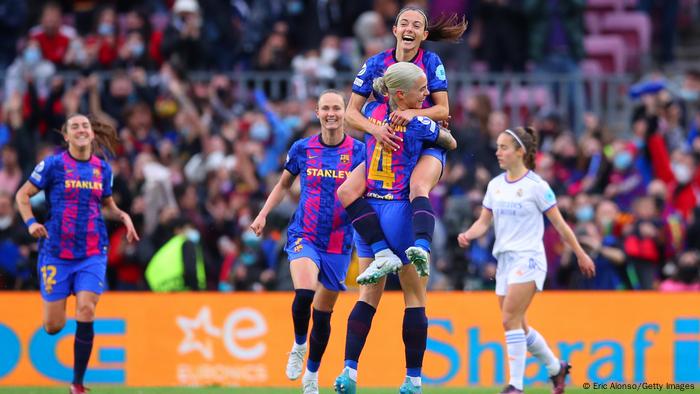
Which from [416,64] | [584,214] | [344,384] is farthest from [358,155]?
[584,214]

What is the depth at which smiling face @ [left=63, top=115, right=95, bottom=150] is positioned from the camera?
41.0 feet

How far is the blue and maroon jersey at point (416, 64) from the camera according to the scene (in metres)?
10.4

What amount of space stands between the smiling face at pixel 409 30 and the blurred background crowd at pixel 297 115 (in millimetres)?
6144

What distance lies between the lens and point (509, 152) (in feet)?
39.7

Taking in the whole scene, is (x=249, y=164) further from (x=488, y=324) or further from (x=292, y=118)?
(x=488, y=324)

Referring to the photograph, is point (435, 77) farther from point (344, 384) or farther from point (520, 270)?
point (344, 384)

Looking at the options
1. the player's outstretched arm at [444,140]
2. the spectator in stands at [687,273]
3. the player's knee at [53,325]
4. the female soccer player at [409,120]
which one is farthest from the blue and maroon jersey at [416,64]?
the spectator in stands at [687,273]

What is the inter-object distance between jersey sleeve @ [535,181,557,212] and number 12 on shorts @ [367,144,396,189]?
7.26ft

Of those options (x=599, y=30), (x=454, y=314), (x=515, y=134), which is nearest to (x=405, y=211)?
(x=515, y=134)

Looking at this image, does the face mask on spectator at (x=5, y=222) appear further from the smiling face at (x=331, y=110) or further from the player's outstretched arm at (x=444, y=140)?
the player's outstretched arm at (x=444, y=140)

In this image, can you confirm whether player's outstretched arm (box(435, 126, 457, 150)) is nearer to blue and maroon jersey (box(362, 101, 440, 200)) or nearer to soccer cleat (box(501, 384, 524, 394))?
blue and maroon jersey (box(362, 101, 440, 200))

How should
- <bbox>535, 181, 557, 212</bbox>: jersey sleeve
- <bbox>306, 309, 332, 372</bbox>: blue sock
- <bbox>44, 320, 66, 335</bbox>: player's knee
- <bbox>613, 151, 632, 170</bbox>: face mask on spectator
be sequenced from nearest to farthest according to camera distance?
1. <bbox>306, 309, 332, 372</bbox>: blue sock
2. <bbox>535, 181, 557, 212</bbox>: jersey sleeve
3. <bbox>44, 320, 66, 335</bbox>: player's knee
4. <bbox>613, 151, 632, 170</bbox>: face mask on spectator

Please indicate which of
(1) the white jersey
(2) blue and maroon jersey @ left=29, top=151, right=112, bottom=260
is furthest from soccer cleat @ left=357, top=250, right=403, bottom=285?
(2) blue and maroon jersey @ left=29, top=151, right=112, bottom=260

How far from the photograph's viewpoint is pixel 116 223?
17.1 m
